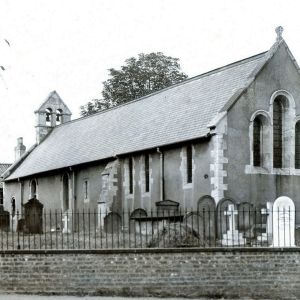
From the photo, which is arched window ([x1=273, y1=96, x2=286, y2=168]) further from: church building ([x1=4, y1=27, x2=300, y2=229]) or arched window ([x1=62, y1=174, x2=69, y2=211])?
arched window ([x1=62, y1=174, x2=69, y2=211])

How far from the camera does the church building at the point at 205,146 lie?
26.1 meters

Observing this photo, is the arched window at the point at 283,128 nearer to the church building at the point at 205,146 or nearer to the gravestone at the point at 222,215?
the church building at the point at 205,146

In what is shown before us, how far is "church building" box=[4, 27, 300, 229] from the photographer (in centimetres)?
2606

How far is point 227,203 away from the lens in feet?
80.8

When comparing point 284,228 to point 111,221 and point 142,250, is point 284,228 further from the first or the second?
point 111,221

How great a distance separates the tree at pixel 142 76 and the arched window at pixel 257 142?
28.2 metres

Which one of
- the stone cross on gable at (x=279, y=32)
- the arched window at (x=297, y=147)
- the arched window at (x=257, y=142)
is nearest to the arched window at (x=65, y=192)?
the arched window at (x=257, y=142)

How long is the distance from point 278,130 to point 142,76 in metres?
28.9

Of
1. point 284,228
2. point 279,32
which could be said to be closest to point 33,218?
point 284,228

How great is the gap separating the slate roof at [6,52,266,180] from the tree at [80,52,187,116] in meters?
11.9

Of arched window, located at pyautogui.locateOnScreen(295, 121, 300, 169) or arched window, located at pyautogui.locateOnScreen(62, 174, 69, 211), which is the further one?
arched window, located at pyautogui.locateOnScreen(62, 174, 69, 211)

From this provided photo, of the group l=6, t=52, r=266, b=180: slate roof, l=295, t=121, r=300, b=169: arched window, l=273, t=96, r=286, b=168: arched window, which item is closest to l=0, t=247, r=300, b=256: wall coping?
l=6, t=52, r=266, b=180: slate roof

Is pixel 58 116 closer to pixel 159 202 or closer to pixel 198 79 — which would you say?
pixel 198 79

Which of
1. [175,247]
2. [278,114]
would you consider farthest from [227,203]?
[175,247]
